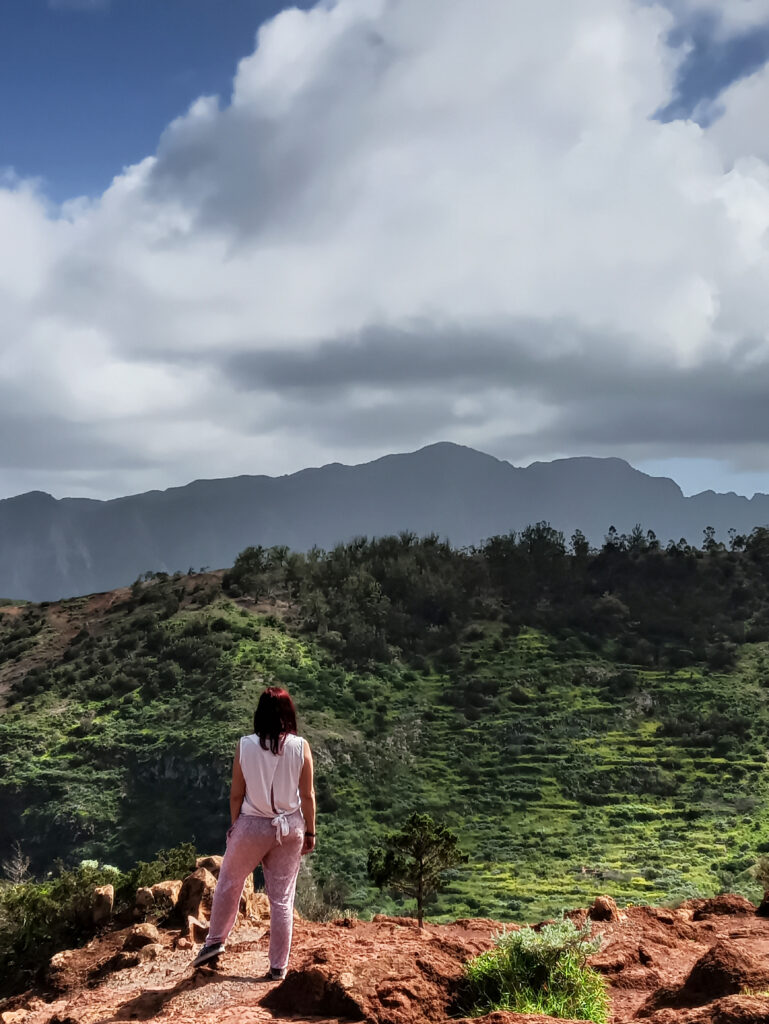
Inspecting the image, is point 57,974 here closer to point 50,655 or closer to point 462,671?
point 462,671

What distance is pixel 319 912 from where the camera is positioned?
14516 mm

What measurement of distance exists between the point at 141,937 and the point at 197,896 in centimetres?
76

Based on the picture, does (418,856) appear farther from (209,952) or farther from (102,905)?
(209,952)

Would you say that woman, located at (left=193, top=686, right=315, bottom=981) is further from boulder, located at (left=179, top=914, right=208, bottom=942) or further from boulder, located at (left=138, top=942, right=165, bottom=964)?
boulder, located at (left=179, top=914, right=208, bottom=942)

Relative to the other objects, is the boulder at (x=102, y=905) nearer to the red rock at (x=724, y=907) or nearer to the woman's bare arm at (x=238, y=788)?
the woman's bare arm at (x=238, y=788)

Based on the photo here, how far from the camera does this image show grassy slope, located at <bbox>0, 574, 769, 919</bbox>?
31.0 m

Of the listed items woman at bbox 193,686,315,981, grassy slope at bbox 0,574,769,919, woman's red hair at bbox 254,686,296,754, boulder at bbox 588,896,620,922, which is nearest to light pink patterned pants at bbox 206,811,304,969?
woman at bbox 193,686,315,981

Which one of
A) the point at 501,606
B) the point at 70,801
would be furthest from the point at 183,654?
the point at 501,606

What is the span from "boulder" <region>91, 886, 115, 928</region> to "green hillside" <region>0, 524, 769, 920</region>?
60.9 feet

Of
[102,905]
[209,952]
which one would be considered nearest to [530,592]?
[102,905]

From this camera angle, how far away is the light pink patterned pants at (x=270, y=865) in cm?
580

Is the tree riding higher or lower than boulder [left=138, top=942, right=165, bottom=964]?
lower

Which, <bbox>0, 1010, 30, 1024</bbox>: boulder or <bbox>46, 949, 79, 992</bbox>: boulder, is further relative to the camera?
<bbox>46, 949, 79, 992</bbox>: boulder

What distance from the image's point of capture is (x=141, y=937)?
7.89 m
